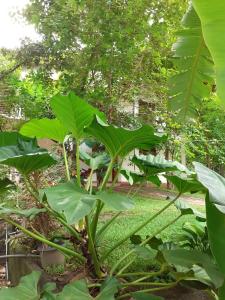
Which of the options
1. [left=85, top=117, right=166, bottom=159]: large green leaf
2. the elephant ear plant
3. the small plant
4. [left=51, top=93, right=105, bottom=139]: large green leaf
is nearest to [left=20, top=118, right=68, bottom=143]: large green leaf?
the elephant ear plant

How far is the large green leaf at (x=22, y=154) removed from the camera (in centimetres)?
158

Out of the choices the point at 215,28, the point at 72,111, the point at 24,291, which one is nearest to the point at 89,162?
the point at 72,111

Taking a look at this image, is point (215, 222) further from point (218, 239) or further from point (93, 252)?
point (93, 252)

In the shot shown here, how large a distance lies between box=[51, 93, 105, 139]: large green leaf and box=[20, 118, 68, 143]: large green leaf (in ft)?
0.53

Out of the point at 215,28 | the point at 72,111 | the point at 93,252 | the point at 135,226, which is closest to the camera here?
the point at 215,28

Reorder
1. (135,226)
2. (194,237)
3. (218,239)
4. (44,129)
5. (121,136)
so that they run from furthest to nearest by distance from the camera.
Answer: (135,226), (194,237), (44,129), (121,136), (218,239)

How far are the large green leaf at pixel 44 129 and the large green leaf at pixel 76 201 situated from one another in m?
0.54

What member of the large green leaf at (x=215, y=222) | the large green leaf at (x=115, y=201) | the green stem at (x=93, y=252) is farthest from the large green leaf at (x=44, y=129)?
the large green leaf at (x=215, y=222)

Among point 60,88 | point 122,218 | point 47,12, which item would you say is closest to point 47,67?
point 60,88

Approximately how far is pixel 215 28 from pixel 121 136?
1.92 feet

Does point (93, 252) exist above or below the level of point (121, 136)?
below

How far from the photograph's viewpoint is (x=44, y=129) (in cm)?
194

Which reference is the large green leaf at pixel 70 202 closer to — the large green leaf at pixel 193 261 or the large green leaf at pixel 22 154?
the large green leaf at pixel 22 154

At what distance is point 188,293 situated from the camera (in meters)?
2.05
